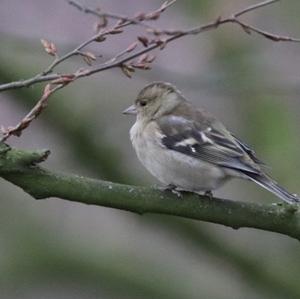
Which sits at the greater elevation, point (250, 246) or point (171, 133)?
point (250, 246)

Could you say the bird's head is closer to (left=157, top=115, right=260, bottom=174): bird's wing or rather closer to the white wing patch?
(left=157, top=115, right=260, bottom=174): bird's wing

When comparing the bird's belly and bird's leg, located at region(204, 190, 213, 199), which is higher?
the bird's belly

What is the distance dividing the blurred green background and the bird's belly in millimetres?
1608

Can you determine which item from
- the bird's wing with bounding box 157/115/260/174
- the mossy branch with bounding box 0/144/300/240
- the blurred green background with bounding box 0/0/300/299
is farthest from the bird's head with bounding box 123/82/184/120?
the mossy branch with bounding box 0/144/300/240

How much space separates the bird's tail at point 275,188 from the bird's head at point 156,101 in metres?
0.95

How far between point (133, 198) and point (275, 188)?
0.94 metres

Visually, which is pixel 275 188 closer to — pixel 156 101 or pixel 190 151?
pixel 190 151

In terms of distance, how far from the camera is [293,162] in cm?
809

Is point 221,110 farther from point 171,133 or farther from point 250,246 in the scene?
point 171,133

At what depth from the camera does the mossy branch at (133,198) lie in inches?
200

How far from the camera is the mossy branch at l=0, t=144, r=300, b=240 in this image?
507 centimetres

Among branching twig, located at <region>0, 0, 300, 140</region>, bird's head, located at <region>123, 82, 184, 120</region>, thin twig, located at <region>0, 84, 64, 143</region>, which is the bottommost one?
thin twig, located at <region>0, 84, 64, 143</region>

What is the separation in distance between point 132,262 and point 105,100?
1.31 metres

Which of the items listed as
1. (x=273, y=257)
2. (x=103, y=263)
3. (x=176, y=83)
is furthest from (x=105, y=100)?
(x=273, y=257)
